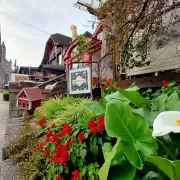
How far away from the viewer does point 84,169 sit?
5.48 feet

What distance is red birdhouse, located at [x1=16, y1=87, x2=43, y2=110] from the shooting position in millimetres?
5254

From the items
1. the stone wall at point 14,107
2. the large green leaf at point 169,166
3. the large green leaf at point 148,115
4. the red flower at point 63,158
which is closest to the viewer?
the large green leaf at point 169,166

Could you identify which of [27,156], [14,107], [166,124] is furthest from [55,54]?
[166,124]

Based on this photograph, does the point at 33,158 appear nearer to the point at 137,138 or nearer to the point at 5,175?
the point at 5,175

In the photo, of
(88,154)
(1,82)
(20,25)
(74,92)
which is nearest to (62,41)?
(20,25)

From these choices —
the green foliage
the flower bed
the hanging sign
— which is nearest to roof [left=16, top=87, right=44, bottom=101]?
the hanging sign

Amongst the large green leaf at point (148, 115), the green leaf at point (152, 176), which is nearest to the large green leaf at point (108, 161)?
the green leaf at point (152, 176)

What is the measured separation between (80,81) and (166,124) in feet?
11.8

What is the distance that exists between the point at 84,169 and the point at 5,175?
1.32 m

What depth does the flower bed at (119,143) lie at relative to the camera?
978mm

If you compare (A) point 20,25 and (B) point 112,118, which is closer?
(B) point 112,118

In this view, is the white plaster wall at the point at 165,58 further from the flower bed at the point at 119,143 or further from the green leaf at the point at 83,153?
the green leaf at the point at 83,153

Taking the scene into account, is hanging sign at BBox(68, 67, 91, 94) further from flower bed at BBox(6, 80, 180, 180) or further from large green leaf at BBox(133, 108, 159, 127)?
large green leaf at BBox(133, 108, 159, 127)

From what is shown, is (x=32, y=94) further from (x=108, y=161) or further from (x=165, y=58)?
(x=108, y=161)
